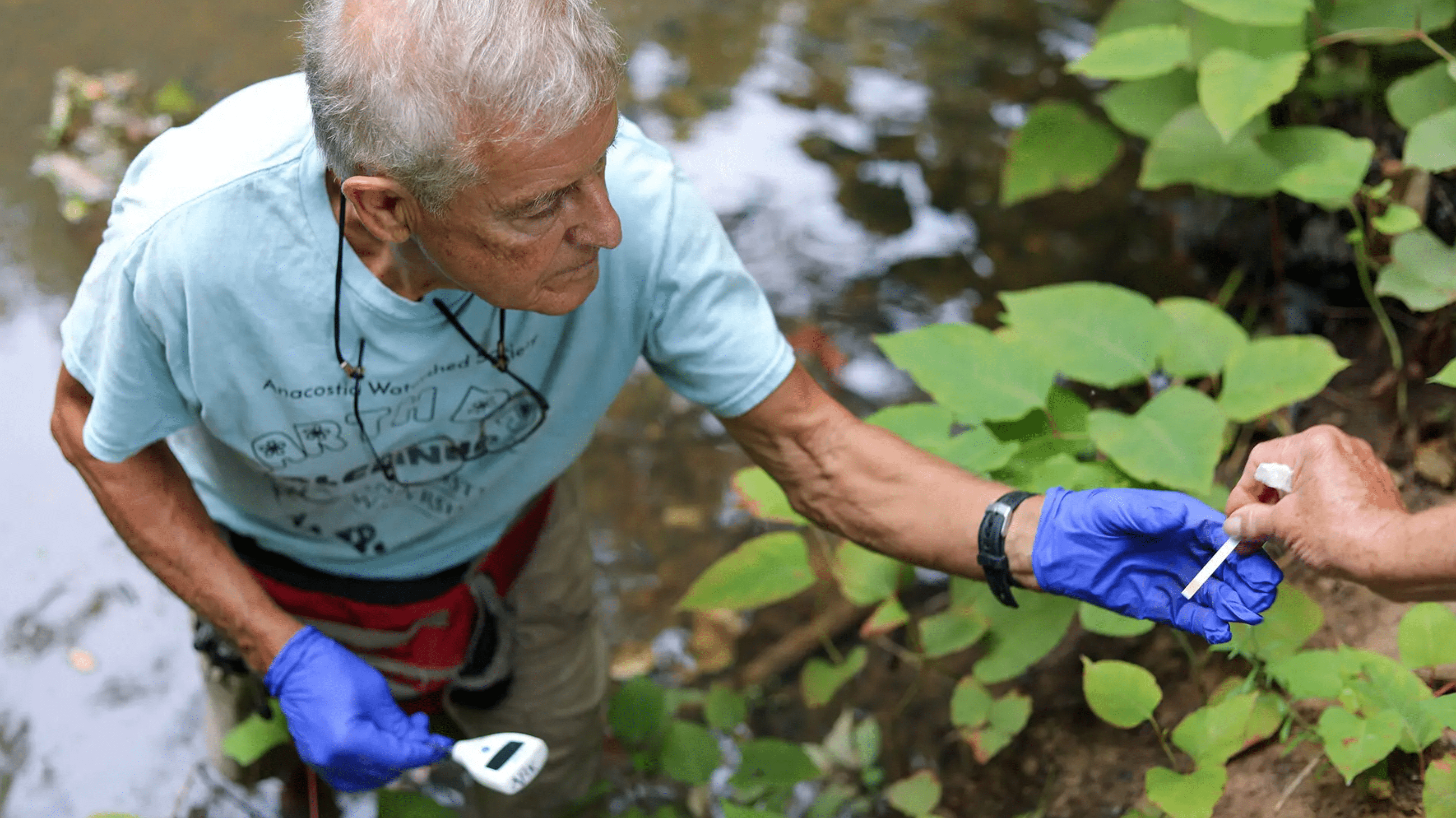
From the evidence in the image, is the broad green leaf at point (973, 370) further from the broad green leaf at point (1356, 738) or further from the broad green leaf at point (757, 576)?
the broad green leaf at point (1356, 738)

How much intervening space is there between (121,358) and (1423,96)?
6.99ft

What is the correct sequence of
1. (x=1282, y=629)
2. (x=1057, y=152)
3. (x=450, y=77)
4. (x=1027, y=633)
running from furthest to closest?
1. (x=1057, y=152)
2. (x=1027, y=633)
3. (x=1282, y=629)
4. (x=450, y=77)

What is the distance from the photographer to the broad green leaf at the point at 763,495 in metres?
2.10

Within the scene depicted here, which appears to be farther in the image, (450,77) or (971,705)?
(971,705)

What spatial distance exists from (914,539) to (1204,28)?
54.5 inches

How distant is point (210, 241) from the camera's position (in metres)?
1.53

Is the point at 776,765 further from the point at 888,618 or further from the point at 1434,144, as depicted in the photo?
the point at 1434,144

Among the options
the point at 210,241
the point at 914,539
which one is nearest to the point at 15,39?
the point at 210,241

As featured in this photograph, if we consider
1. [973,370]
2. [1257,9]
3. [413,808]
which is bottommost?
[413,808]

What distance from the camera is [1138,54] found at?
232cm

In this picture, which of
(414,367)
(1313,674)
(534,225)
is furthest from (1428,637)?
(414,367)

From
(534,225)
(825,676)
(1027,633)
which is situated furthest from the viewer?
(825,676)

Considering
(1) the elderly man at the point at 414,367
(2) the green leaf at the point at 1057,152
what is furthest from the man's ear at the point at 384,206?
(2) the green leaf at the point at 1057,152

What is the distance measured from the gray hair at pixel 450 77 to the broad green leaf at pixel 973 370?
0.83m
